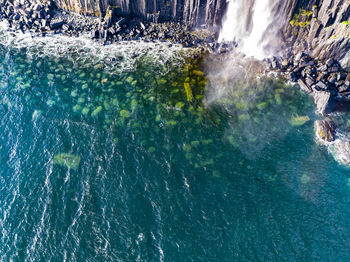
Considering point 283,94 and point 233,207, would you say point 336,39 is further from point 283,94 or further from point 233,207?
point 233,207

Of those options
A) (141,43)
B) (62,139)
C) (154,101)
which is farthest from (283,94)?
(62,139)

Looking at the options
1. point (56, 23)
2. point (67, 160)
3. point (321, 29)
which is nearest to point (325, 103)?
point (321, 29)

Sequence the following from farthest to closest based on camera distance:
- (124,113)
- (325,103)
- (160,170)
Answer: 1. (124,113)
2. (325,103)
3. (160,170)

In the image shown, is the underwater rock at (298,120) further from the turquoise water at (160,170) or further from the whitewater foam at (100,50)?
the whitewater foam at (100,50)

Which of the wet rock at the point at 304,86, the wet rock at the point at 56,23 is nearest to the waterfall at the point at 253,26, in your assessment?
the wet rock at the point at 304,86

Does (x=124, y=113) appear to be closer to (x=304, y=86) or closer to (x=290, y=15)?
(x=304, y=86)
